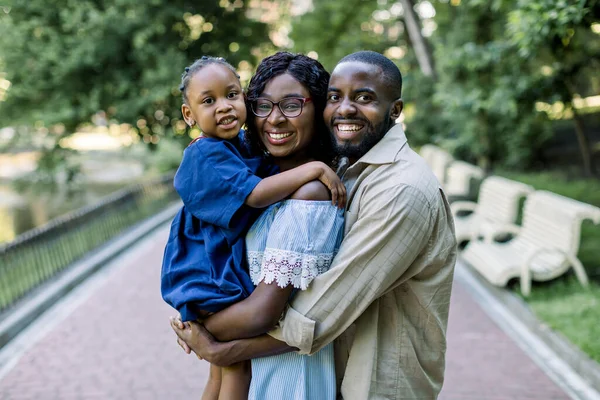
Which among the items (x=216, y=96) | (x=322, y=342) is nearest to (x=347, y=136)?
(x=216, y=96)

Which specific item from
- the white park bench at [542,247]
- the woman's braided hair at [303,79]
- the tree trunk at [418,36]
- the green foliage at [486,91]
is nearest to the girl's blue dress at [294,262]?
the woman's braided hair at [303,79]

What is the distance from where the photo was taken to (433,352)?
2018mm

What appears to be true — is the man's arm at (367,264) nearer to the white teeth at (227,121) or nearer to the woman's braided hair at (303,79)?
the woman's braided hair at (303,79)

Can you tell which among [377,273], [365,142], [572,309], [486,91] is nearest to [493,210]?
[572,309]

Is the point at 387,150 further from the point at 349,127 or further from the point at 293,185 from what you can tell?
the point at 293,185

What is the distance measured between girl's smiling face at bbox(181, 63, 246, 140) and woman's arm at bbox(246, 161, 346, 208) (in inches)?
13.5

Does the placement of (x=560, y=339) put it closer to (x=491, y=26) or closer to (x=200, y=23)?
(x=491, y=26)

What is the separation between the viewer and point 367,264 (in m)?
1.81

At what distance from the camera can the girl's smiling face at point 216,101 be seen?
7.05 feet

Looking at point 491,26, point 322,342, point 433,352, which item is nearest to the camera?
point 322,342

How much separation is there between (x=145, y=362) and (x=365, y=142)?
4.15 metres

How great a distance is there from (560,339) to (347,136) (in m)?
4.13

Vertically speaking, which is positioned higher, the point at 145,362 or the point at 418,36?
the point at 418,36

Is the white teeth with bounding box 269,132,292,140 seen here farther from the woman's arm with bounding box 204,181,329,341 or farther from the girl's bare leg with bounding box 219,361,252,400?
the girl's bare leg with bounding box 219,361,252,400
